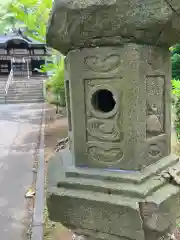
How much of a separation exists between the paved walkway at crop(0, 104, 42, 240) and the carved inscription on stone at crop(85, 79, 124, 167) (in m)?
2.30

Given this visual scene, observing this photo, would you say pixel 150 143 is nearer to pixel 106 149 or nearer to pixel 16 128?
pixel 106 149

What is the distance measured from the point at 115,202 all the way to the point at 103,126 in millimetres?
622

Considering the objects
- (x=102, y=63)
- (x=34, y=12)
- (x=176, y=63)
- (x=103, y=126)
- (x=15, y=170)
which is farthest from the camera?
(x=176, y=63)

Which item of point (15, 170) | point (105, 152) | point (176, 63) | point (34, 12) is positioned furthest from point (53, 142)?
point (105, 152)

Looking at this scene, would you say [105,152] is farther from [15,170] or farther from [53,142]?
[53,142]

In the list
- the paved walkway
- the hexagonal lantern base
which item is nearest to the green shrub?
the paved walkway

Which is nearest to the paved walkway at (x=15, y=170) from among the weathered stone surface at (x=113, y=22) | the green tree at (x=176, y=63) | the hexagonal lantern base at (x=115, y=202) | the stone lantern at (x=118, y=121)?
the hexagonal lantern base at (x=115, y=202)

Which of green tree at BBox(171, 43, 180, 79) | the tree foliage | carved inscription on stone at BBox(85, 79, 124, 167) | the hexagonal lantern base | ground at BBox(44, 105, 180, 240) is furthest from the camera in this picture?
green tree at BBox(171, 43, 180, 79)

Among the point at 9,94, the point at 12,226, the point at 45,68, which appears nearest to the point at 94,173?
the point at 12,226

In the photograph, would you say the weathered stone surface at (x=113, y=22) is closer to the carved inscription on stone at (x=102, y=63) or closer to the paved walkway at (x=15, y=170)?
the carved inscription on stone at (x=102, y=63)

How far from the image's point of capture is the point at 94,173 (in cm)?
230

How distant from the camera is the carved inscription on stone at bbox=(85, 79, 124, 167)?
2219 millimetres

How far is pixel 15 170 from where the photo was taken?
6.55 meters

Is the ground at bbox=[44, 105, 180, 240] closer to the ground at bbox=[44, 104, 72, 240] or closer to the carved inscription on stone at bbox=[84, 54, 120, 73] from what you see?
the ground at bbox=[44, 104, 72, 240]
